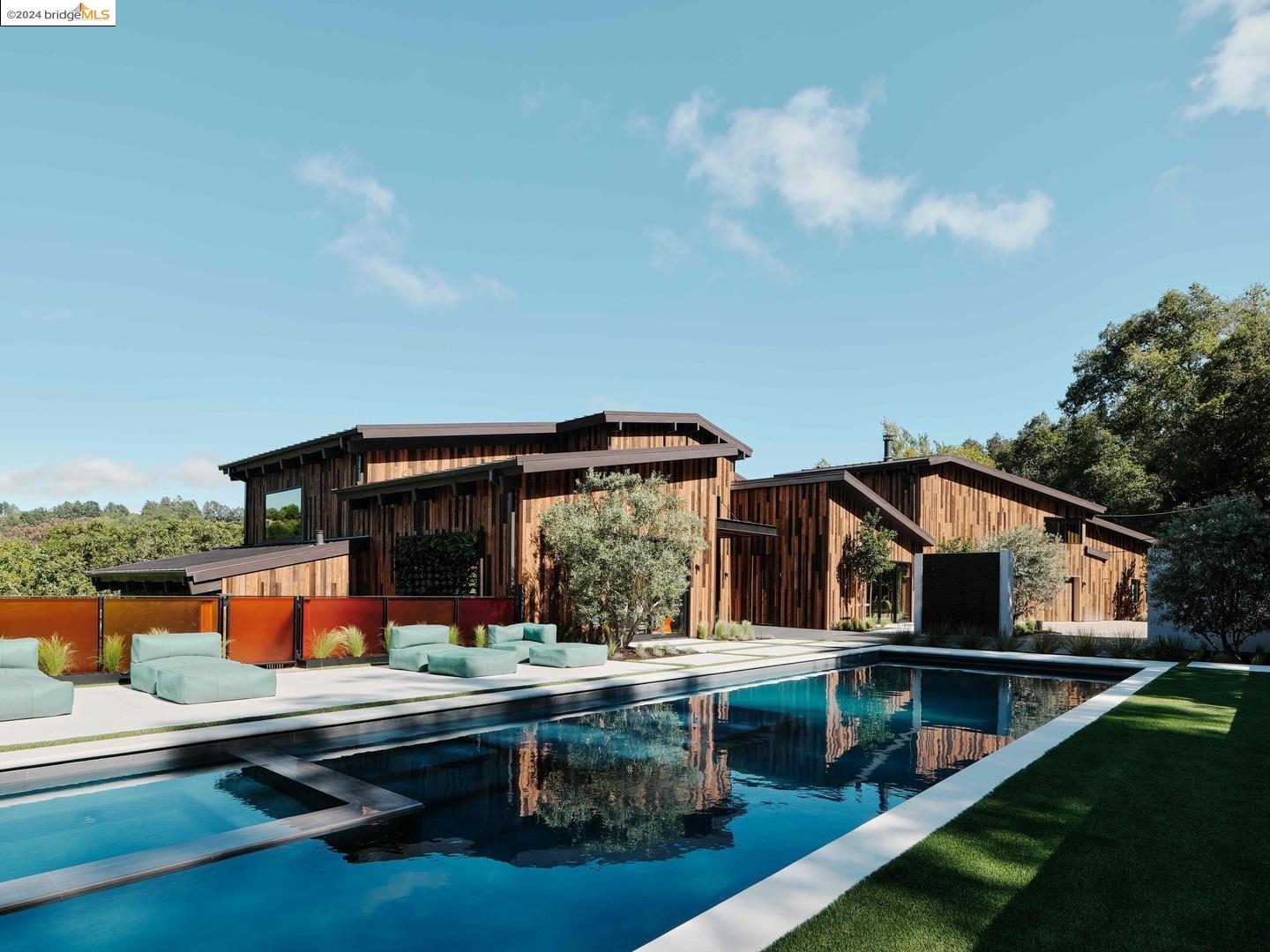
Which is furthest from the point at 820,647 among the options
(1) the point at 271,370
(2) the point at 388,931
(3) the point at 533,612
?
(1) the point at 271,370

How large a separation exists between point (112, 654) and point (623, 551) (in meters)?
8.44

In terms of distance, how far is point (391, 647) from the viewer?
13414 mm

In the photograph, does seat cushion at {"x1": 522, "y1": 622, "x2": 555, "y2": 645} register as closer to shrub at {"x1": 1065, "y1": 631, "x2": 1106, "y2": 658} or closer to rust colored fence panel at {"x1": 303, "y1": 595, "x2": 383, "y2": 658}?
rust colored fence panel at {"x1": 303, "y1": 595, "x2": 383, "y2": 658}

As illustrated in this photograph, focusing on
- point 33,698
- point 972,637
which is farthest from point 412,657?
point 972,637

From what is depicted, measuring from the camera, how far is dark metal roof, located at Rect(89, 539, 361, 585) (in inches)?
643

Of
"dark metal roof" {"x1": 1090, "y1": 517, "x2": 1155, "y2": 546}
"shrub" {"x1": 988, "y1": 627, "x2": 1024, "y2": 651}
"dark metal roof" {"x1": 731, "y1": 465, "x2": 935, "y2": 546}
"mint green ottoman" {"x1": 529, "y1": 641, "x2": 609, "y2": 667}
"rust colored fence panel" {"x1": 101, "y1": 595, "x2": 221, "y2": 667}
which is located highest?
"dark metal roof" {"x1": 731, "y1": 465, "x2": 935, "y2": 546}

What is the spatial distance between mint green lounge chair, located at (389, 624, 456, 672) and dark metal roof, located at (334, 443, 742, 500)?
11.2 feet

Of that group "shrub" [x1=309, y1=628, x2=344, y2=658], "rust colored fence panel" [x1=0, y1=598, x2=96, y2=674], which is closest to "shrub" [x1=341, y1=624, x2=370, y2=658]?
"shrub" [x1=309, y1=628, x2=344, y2=658]

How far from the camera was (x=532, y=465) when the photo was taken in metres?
15.3

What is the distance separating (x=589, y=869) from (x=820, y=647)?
1385 centimetres

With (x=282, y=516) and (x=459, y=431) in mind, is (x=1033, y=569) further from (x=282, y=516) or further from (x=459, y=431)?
(x=282, y=516)

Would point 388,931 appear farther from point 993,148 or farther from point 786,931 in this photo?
point 993,148

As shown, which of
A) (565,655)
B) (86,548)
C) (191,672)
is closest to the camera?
(191,672)

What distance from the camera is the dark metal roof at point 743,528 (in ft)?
69.5
